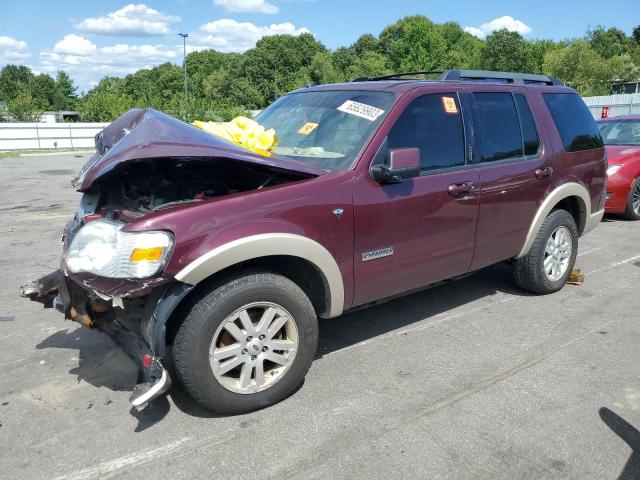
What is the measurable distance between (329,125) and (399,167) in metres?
0.79

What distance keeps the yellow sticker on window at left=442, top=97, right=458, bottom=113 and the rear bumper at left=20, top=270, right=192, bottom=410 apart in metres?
2.39

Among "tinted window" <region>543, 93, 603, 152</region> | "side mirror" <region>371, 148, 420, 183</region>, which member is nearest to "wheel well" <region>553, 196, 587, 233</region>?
"tinted window" <region>543, 93, 603, 152</region>

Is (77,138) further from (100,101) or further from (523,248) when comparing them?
(523,248)

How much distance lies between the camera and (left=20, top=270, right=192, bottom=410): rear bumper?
280cm

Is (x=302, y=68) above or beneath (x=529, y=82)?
above

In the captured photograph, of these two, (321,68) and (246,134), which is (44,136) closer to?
(246,134)

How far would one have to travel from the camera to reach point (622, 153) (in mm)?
8750

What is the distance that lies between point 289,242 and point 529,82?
3.36 meters

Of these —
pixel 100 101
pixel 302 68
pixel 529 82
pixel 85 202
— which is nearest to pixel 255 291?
pixel 85 202

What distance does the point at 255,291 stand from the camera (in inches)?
118

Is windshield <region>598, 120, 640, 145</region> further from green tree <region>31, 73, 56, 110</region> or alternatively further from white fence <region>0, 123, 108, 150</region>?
green tree <region>31, 73, 56, 110</region>

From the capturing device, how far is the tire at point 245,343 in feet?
9.50

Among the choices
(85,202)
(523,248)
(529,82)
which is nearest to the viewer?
(85,202)

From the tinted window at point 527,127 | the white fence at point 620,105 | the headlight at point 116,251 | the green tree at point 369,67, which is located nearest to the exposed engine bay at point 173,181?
the headlight at point 116,251
